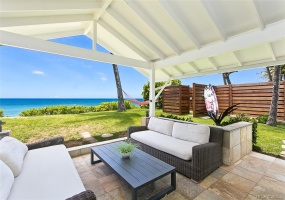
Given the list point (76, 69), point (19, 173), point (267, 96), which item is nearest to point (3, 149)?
point (19, 173)

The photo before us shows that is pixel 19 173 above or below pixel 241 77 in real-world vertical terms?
below

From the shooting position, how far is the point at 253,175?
2416 millimetres

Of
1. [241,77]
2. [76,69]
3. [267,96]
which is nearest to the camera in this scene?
[267,96]

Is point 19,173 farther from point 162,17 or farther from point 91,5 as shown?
point 162,17

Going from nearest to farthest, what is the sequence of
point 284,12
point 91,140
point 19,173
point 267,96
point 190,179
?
1. point 19,173
2. point 284,12
3. point 190,179
4. point 91,140
5. point 267,96

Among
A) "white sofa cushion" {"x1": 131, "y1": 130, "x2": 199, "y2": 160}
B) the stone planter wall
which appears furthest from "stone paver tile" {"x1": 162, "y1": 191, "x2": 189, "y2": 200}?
the stone planter wall

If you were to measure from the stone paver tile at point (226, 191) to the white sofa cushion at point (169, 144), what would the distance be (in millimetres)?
506

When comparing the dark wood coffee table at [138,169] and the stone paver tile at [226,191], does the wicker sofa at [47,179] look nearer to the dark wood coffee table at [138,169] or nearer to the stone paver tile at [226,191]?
the dark wood coffee table at [138,169]

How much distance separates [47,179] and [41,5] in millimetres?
2561

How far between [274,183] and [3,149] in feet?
12.4

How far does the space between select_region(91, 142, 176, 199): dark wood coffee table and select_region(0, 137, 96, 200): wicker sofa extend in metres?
0.52

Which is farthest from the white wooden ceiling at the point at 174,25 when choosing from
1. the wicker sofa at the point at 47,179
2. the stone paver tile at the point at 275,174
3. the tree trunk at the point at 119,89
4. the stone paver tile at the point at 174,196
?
the tree trunk at the point at 119,89

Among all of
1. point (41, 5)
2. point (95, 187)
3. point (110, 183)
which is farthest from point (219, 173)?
point (41, 5)

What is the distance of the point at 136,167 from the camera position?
200 cm
